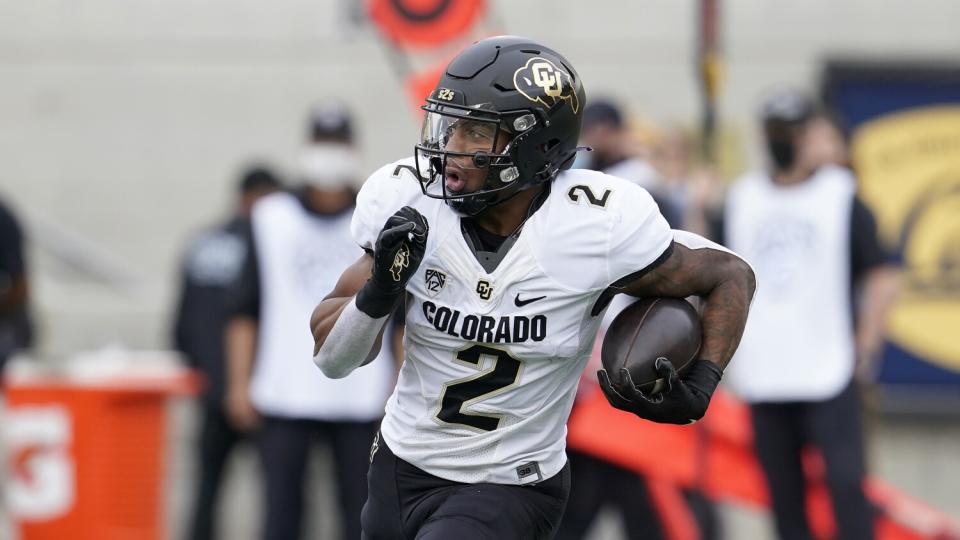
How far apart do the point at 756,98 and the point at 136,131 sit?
382 cm

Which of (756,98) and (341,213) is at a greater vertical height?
(341,213)

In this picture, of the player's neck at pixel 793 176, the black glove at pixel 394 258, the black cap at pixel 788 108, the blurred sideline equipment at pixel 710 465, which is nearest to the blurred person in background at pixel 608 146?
the player's neck at pixel 793 176

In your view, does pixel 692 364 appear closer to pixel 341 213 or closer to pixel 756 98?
pixel 341 213

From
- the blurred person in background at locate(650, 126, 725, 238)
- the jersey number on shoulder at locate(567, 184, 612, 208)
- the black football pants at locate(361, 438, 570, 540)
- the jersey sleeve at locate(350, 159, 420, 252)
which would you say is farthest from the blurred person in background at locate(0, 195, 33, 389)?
the jersey number on shoulder at locate(567, 184, 612, 208)

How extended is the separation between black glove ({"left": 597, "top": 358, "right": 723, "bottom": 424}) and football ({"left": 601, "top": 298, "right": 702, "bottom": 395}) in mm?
16

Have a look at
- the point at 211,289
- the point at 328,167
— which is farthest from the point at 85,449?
the point at 328,167

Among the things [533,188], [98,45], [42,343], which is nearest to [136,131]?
[98,45]

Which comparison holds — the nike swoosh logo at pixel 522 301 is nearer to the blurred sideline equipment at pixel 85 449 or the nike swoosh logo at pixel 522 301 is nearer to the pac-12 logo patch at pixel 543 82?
the pac-12 logo patch at pixel 543 82

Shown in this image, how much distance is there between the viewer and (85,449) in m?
8.62

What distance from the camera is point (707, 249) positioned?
14.7 ft

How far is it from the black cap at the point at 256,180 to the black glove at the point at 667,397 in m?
4.95

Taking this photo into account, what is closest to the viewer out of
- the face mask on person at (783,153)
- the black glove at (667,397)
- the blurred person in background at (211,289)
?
the black glove at (667,397)

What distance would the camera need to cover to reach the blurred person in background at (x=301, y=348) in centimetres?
712

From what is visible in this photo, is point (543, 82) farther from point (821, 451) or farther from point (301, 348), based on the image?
point (301, 348)
